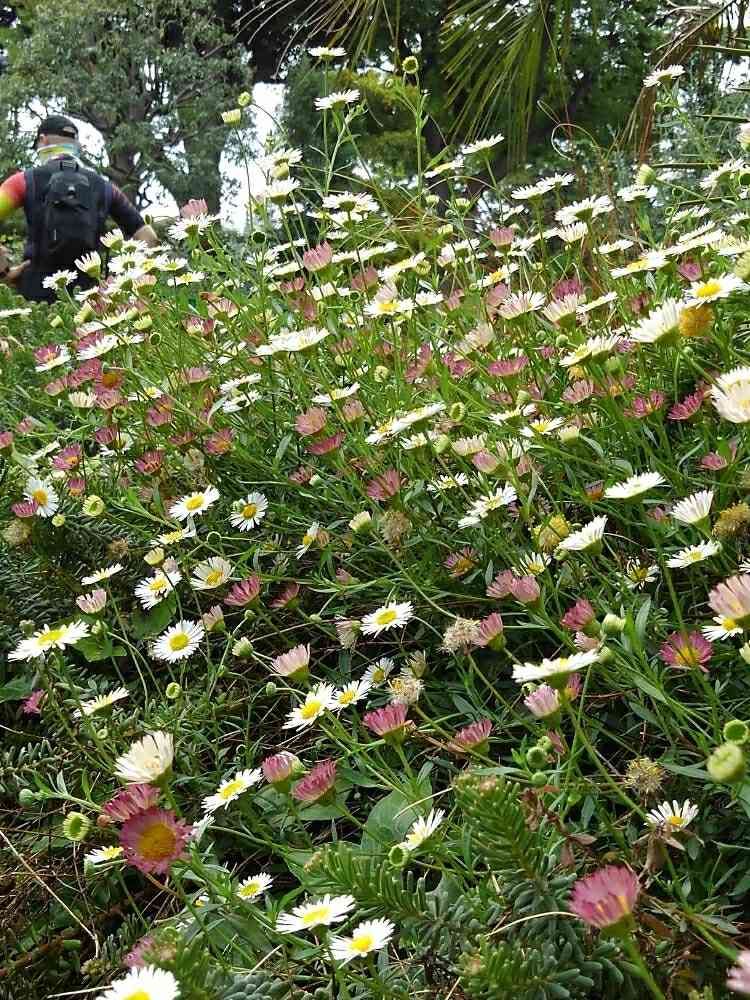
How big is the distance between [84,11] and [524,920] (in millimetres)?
14127

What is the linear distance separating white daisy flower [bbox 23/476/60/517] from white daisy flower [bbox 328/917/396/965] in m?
1.06

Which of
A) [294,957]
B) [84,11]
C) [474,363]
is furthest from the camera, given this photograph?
[84,11]

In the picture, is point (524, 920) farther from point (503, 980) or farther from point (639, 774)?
point (639, 774)

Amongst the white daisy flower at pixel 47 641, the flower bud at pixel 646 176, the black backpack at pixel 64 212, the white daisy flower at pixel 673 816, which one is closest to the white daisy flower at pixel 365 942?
the white daisy flower at pixel 673 816

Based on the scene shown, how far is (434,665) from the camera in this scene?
1.28 meters

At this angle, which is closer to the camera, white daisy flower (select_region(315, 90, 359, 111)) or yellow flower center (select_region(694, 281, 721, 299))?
yellow flower center (select_region(694, 281, 721, 299))

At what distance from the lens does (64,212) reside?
3781 millimetres

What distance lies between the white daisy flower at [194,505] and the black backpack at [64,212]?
2.55 m

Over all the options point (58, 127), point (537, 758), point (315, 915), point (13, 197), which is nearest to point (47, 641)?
point (315, 915)

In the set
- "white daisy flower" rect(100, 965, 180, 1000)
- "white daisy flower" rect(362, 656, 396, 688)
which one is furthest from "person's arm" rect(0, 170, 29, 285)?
"white daisy flower" rect(100, 965, 180, 1000)

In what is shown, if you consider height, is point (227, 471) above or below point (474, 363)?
below

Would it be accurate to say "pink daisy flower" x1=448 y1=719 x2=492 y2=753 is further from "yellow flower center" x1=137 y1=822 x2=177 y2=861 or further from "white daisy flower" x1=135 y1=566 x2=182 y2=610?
"white daisy flower" x1=135 y1=566 x2=182 y2=610

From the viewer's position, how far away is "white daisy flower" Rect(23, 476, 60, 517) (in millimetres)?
1657

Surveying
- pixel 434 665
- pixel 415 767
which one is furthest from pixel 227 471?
pixel 415 767
